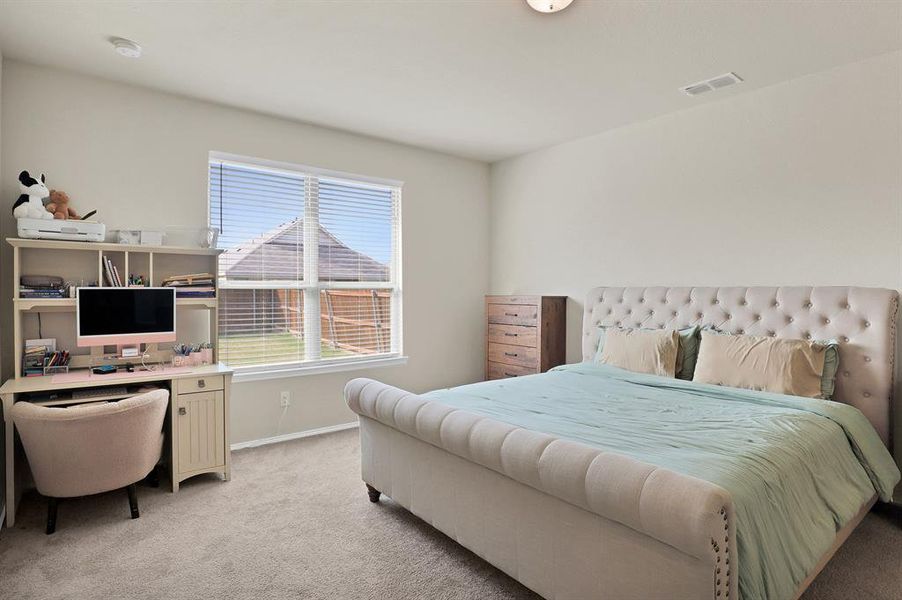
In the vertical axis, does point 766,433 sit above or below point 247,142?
below

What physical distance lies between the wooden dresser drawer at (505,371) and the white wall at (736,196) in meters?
0.45

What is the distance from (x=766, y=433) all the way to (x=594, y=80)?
2.34 meters

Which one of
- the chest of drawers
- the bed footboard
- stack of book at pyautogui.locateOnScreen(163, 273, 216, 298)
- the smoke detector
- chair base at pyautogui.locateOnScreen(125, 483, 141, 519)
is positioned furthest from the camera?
the chest of drawers

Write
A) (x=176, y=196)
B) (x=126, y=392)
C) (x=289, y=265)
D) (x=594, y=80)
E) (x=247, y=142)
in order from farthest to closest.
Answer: (x=289, y=265) < (x=247, y=142) < (x=176, y=196) < (x=594, y=80) < (x=126, y=392)

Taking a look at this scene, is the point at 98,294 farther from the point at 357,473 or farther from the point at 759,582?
the point at 759,582

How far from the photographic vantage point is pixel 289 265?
405 centimetres

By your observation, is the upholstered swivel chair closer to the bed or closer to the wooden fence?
the bed

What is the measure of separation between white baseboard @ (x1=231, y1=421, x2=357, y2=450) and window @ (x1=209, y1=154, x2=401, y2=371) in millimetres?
574

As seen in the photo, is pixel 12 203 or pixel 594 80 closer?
pixel 12 203

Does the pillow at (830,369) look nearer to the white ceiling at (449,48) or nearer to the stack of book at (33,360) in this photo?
the white ceiling at (449,48)

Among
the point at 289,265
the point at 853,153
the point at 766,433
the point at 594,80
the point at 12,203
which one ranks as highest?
the point at 594,80

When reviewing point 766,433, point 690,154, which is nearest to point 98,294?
point 766,433

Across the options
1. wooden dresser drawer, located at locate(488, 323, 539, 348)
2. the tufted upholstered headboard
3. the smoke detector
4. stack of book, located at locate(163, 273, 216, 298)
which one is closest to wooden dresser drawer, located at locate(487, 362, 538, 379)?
wooden dresser drawer, located at locate(488, 323, 539, 348)

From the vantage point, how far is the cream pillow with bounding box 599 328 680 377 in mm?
3324
